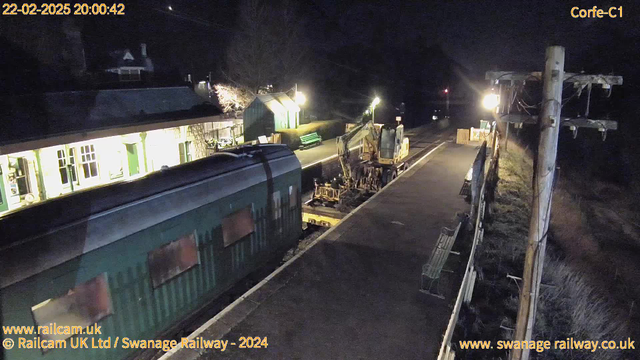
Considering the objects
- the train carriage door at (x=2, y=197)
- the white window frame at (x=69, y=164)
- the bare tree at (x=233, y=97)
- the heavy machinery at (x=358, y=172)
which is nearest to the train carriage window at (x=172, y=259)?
the heavy machinery at (x=358, y=172)

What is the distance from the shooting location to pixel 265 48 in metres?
39.0

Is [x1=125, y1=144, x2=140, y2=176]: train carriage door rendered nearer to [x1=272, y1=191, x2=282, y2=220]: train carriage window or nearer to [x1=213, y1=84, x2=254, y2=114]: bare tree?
[x1=272, y1=191, x2=282, y2=220]: train carriage window

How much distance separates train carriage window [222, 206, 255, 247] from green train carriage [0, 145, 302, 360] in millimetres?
26

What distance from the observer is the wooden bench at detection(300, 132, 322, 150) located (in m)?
27.4

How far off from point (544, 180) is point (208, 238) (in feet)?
22.0

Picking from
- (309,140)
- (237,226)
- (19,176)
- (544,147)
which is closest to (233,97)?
(309,140)

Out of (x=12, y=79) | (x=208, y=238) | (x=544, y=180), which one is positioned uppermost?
(x=12, y=79)

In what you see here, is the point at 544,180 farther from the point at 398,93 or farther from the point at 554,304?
the point at 398,93

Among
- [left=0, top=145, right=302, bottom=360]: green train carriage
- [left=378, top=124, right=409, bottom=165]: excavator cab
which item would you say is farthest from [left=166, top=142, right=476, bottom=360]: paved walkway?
[left=378, top=124, right=409, bottom=165]: excavator cab

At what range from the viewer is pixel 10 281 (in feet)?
16.9

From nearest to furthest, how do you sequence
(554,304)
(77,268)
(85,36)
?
(77,268) < (554,304) < (85,36)

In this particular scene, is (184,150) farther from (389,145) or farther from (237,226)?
(237,226)

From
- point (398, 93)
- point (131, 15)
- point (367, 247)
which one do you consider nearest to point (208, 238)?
point (367, 247)

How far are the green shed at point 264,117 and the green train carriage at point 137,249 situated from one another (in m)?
16.7
